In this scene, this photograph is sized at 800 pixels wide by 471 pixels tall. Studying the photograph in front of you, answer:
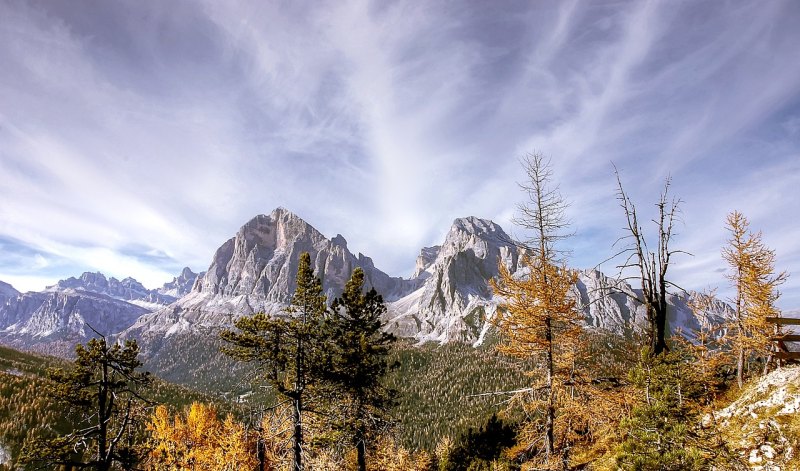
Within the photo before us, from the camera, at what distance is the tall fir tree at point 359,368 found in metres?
22.5

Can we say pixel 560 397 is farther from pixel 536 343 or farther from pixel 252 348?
pixel 252 348

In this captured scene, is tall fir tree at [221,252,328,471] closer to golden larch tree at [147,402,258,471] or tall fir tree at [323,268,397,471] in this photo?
Answer: tall fir tree at [323,268,397,471]

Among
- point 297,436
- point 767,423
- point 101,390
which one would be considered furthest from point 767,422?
point 101,390

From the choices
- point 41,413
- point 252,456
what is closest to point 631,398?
point 252,456

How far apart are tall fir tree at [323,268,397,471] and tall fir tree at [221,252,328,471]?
225 cm

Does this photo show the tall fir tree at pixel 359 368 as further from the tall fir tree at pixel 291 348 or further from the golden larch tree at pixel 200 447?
the golden larch tree at pixel 200 447

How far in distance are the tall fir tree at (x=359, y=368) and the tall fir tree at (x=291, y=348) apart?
A: 2254mm

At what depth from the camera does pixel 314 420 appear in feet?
67.7

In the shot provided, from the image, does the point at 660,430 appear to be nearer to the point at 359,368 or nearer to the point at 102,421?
the point at 359,368

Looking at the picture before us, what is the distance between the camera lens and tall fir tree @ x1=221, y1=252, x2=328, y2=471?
714 inches

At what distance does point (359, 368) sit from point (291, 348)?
6041 mm

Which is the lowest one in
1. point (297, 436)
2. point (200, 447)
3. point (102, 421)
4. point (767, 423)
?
point (200, 447)

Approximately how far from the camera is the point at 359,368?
23.6m

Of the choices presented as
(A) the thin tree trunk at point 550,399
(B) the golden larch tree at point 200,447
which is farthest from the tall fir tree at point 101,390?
(B) the golden larch tree at point 200,447
